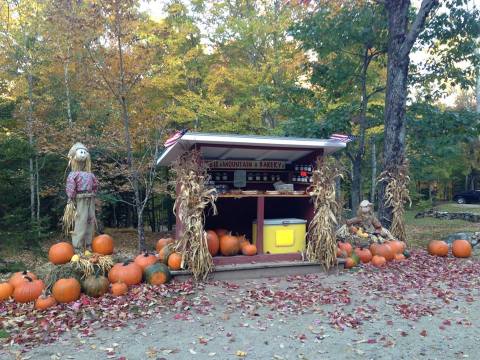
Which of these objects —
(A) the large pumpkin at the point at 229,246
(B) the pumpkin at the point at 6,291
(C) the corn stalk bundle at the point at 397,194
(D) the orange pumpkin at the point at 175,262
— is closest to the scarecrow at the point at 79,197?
(B) the pumpkin at the point at 6,291

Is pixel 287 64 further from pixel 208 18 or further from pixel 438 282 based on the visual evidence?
pixel 438 282

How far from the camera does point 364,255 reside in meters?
8.20

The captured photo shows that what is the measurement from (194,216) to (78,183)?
204cm

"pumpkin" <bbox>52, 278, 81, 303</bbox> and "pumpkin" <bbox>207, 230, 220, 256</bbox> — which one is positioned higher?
"pumpkin" <bbox>207, 230, 220, 256</bbox>

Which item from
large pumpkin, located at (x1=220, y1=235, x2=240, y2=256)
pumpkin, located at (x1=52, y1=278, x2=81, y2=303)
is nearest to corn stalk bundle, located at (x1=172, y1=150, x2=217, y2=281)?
large pumpkin, located at (x1=220, y1=235, x2=240, y2=256)

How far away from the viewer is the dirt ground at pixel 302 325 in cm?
428

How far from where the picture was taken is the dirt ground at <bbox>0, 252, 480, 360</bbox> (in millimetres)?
4281

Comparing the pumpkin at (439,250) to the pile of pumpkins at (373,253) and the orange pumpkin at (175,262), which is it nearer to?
the pile of pumpkins at (373,253)

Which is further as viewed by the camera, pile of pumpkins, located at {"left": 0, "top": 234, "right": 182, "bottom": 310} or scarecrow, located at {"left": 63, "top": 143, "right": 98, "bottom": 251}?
scarecrow, located at {"left": 63, "top": 143, "right": 98, "bottom": 251}

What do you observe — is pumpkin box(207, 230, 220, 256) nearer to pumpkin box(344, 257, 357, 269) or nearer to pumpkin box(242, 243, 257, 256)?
pumpkin box(242, 243, 257, 256)

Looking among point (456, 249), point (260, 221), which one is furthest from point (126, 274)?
point (456, 249)

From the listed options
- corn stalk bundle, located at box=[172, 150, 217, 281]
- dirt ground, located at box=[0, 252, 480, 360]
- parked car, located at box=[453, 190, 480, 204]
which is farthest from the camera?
parked car, located at box=[453, 190, 480, 204]

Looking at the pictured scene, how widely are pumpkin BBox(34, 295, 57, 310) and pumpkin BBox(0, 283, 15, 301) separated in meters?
0.61

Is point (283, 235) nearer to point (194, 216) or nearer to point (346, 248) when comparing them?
point (346, 248)
